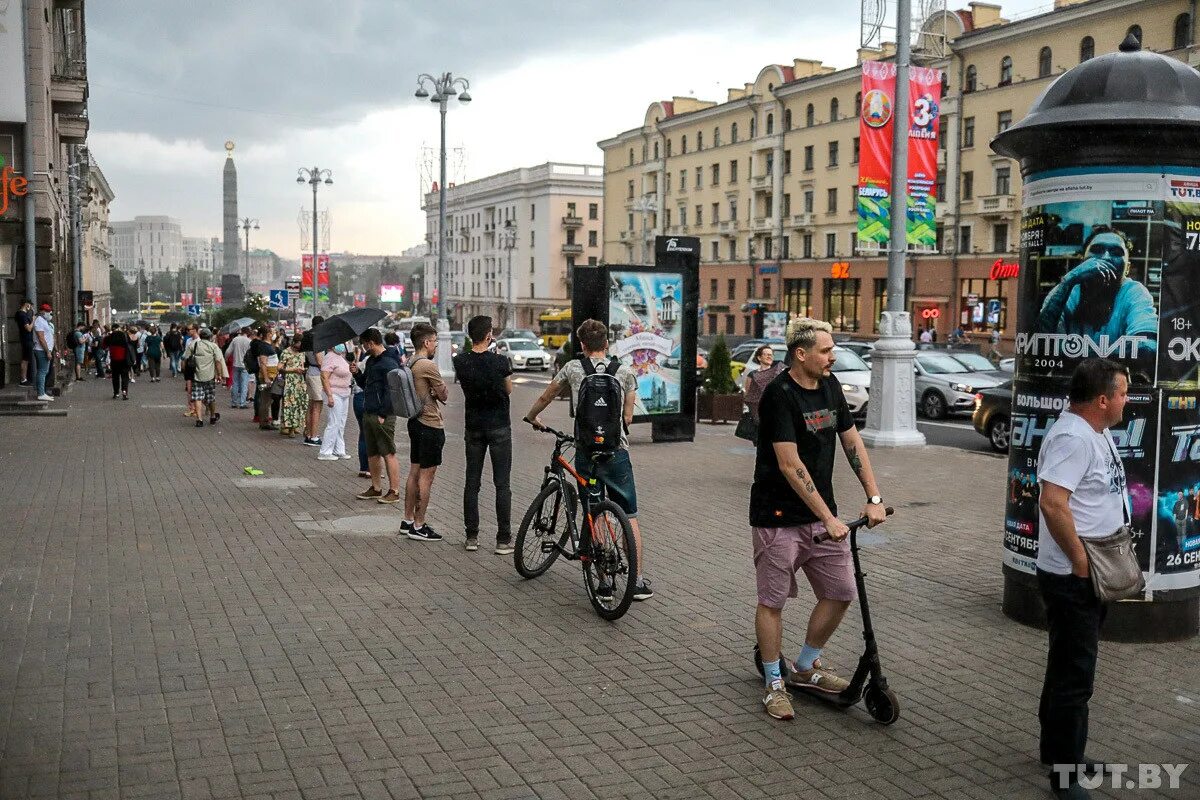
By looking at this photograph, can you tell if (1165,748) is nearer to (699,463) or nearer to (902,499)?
(902,499)

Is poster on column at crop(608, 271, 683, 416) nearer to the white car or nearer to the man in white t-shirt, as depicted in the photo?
the man in white t-shirt

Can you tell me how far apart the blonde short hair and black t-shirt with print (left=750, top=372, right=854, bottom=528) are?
171mm

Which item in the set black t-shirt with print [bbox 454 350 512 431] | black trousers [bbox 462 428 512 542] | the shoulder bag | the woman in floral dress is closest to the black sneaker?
black trousers [bbox 462 428 512 542]

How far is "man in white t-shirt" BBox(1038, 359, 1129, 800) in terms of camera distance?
15.5 feet

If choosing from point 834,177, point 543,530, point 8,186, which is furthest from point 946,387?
point 834,177

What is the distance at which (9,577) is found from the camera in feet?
27.2

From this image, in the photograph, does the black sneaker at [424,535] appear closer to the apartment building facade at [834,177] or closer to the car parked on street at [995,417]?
the car parked on street at [995,417]

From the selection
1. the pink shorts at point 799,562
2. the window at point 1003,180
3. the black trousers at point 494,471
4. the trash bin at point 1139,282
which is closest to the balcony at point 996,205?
the window at point 1003,180

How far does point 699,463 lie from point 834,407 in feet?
33.1

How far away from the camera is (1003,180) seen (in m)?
54.5

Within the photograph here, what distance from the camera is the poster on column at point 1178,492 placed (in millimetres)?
6734

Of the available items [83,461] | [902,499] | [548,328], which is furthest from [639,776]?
[548,328]

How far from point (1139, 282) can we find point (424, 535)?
19.8 ft

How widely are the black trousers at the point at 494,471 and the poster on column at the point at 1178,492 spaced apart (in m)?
4.73
